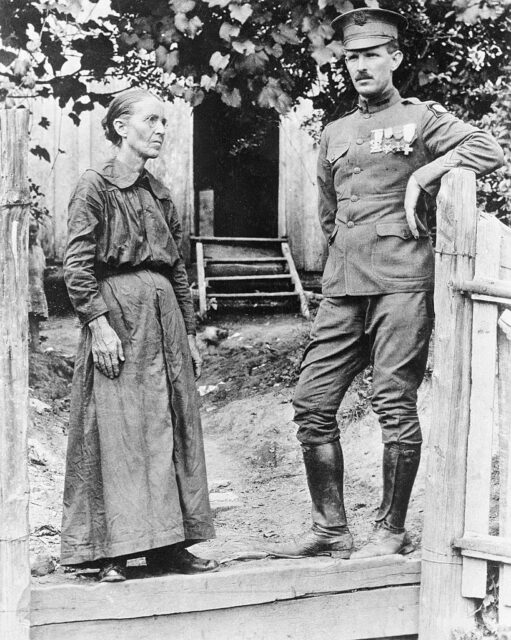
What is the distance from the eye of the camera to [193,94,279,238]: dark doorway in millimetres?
12578

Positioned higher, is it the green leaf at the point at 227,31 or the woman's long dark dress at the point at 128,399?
the green leaf at the point at 227,31

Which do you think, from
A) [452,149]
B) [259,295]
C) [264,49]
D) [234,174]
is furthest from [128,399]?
[234,174]

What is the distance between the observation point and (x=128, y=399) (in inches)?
145

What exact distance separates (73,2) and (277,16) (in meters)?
1.38

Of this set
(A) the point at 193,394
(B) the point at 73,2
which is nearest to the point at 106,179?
(A) the point at 193,394

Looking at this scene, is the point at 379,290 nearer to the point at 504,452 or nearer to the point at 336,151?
the point at 336,151

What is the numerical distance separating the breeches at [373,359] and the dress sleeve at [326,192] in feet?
1.47

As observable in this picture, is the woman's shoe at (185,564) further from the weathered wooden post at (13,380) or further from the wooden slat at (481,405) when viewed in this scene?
the wooden slat at (481,405)

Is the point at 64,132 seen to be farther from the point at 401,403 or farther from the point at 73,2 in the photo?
the point at 401,403

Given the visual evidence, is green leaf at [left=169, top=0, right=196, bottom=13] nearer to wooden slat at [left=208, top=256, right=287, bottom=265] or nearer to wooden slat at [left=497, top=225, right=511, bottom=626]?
wooden slat at [left=497, top=225, right=511, bottom=626]

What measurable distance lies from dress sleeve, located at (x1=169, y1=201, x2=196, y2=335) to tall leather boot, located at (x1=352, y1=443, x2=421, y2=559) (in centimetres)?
107

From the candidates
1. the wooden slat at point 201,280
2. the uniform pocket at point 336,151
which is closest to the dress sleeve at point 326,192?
the uniform pocket at point 336,151

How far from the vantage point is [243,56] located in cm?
602

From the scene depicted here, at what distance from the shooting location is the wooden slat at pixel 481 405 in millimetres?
3627
